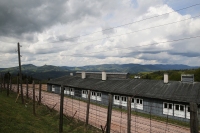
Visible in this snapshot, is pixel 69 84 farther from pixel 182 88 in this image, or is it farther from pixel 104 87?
pixel 182 88

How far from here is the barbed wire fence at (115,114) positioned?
1463 cm

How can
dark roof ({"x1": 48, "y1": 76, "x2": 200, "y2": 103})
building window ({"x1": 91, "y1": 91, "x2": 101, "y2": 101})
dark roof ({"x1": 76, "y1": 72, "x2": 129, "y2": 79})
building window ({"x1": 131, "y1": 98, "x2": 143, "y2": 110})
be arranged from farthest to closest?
dark roof ({"x1": 76, "y1": 72, "x2": 129, "y2": 79})
building window ({"x1": 91, "y1": 91, "x2": 101, "y2": 101})
building window ({"x1": 131, "y1": 98, "x2": 143, "y2": 110})
dark roof ({"x1": 48, "y1": 76, "x2": 200, "y2": 103})

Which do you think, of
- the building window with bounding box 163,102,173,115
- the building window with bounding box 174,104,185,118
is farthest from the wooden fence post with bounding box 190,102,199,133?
the building window with bounding box 163,102,173,115

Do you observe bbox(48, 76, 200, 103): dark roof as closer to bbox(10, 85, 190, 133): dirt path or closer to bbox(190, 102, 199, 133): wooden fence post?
bbox(10, 85, 190, 133): dirt path

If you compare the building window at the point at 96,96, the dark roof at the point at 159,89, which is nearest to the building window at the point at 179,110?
the dark roof at the point at 159,89

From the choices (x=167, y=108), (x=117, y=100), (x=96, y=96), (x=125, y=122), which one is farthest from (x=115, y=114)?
(x=96, y=96)

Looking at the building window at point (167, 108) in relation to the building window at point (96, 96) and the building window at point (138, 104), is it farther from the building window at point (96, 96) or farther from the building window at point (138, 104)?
the building window at point (96, 96)

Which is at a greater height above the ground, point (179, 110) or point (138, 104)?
point (179, 110)

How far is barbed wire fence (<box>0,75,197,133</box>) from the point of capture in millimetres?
14630

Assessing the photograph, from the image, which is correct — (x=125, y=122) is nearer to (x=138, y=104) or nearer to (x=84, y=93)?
(x=138, y=104)

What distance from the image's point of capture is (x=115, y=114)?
25266 mm

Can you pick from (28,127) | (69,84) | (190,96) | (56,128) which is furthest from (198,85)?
(69,84)

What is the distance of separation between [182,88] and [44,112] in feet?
70.0

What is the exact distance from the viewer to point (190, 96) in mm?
24672
